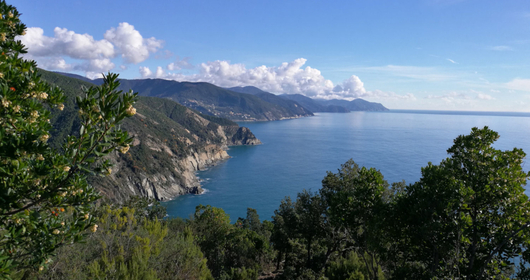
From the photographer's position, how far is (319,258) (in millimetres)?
19438

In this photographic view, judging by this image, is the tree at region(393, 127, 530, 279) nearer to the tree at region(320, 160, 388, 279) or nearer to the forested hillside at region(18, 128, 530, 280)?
the forested hillside at region(18, 128, 530, 280)

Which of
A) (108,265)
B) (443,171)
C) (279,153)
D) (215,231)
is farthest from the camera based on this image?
(279,153)

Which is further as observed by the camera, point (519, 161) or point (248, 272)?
point (248, 272)

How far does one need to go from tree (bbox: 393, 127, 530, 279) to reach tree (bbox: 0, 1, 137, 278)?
8.15m

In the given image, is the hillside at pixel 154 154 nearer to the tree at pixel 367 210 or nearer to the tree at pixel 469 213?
the tree at pixel 367 210

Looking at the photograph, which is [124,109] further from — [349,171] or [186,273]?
[349,171]

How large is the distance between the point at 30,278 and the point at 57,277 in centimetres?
68

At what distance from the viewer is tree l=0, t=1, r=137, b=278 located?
354 centimetres

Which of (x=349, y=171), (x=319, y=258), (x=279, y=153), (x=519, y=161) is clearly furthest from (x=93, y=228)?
(x=279, y=153)

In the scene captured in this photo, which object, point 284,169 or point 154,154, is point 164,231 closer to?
point 284,169

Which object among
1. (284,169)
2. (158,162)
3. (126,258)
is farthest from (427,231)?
(158,162)

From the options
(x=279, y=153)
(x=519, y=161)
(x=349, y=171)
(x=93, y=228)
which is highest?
(x=519, y=161)

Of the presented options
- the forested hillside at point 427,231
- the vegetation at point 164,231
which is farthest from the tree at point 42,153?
the forested hillside at point 427,231

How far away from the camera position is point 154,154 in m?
101
